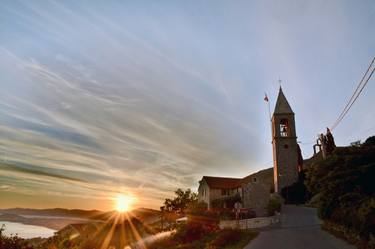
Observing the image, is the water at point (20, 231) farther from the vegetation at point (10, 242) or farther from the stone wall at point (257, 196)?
the stone wall at point (257, 196)

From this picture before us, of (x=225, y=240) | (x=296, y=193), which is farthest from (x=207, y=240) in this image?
(x=296, y=193)

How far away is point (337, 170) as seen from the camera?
27.0 m

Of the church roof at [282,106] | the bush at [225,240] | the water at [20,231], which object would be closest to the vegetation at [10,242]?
the water at [20,231]

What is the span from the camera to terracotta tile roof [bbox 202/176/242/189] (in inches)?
2465

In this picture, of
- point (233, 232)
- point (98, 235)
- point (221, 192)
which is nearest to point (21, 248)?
point (98, 235)

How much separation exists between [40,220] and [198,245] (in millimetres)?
22728

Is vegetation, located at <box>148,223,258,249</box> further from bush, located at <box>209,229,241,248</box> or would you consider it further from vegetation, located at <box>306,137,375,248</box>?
vegetation, located at <box>306,137,375,248</box>

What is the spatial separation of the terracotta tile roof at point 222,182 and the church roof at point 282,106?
55.4ft

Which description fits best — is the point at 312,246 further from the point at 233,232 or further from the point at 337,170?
the point at 233,232

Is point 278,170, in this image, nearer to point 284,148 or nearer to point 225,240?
point 284,148

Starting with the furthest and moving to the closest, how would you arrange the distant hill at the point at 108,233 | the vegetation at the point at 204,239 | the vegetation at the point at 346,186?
1. the vegetation at the point at 204,239
2. the distant hill at the point at 108,233
3. the vegetation at the point at 346,186

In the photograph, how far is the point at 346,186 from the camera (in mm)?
25922

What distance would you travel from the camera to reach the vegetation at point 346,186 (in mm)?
22902

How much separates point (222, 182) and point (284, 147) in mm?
15196
